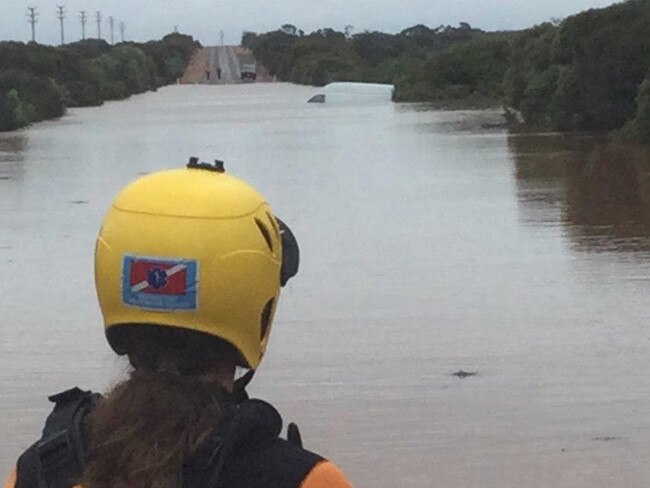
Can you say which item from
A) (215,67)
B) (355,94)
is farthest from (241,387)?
(215,67)

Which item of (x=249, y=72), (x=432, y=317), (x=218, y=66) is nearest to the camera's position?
(x=432, y=317)

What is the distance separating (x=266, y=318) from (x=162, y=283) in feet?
0.52

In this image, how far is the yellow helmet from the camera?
169 centimetres

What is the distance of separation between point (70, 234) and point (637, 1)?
62.5 feet

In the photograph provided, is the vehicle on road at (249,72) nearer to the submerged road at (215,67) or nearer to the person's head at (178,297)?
the submerged road at (215,67)

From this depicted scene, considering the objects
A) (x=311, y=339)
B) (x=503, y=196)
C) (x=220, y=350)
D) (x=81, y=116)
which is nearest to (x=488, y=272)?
(x=311, y=339)

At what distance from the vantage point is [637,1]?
105 feet

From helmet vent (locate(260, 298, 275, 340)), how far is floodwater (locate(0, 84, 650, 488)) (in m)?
0.17

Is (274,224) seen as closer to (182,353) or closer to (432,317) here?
(182,353)

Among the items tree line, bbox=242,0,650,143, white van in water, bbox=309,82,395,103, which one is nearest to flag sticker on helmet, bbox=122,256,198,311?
tree line, bbox=242,0,650,143

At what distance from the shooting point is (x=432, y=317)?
10.3 meters

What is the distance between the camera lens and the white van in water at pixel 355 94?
62.2 m

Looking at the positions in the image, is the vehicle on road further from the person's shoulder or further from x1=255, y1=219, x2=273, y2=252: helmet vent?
the person's shoulder

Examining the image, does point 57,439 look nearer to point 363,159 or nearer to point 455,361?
point 455,361
